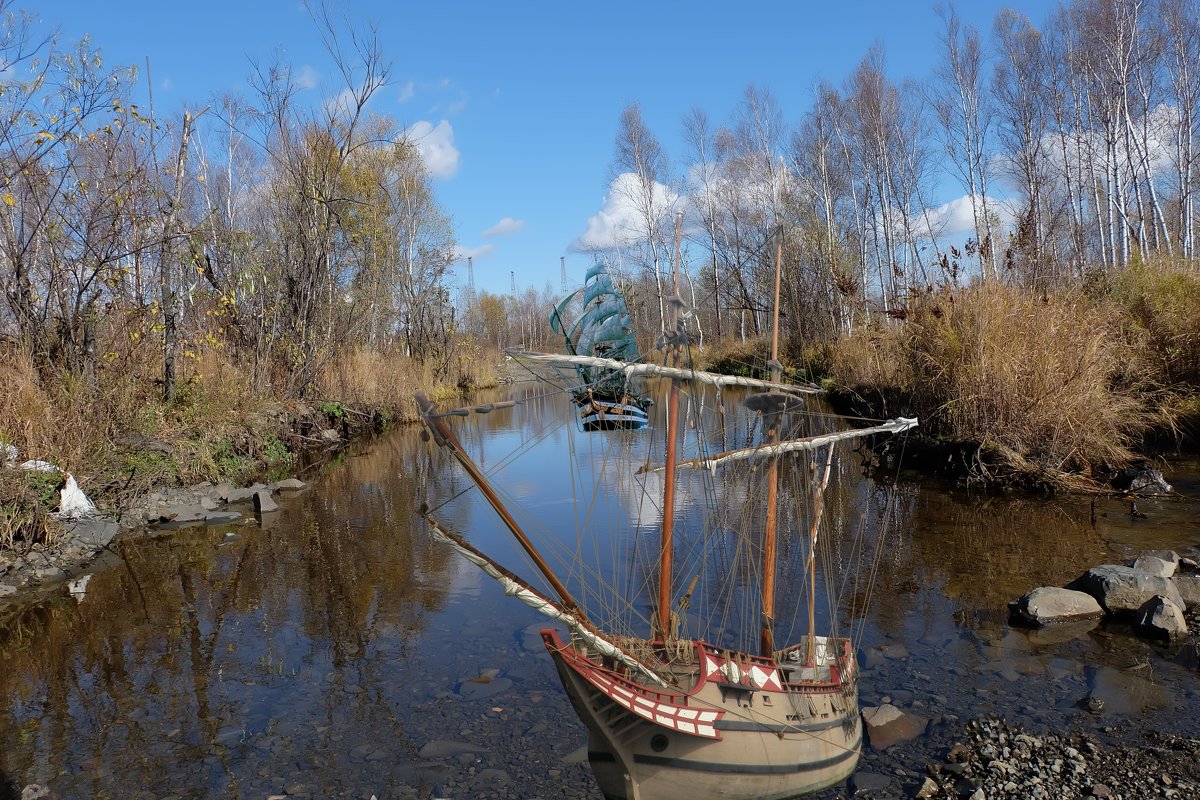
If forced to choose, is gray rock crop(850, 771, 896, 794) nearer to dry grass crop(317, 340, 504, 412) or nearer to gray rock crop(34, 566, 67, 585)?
gray rock crop(34, 566, 67, 585)

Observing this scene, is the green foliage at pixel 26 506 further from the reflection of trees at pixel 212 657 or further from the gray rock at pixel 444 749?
the gray rock at pixel 444 749

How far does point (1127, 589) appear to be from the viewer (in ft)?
22.7

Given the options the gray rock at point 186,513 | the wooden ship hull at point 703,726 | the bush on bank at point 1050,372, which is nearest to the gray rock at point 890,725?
the wooden ship hull at point 703,726

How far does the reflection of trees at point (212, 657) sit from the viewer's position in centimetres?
520

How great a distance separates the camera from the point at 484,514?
12445 millimetres

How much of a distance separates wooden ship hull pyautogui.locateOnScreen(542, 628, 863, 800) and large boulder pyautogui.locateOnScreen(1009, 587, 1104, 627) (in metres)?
3.44

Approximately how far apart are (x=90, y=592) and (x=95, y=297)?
6191 millimetres

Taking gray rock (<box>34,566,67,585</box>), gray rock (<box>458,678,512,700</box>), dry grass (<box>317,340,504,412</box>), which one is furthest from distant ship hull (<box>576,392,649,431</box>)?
dry grass (<box>317,340,504,412</box>)

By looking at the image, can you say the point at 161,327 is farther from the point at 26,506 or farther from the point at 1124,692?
the point at 1124,692

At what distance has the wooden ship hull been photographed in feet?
13.1

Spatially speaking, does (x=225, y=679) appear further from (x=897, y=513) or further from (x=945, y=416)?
(x=945, y=416)

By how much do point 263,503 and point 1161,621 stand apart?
39.2 ft

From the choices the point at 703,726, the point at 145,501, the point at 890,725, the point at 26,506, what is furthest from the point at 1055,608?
the point at 145,501

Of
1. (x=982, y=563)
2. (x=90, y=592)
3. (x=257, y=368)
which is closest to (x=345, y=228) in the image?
(x=257, y=368)
